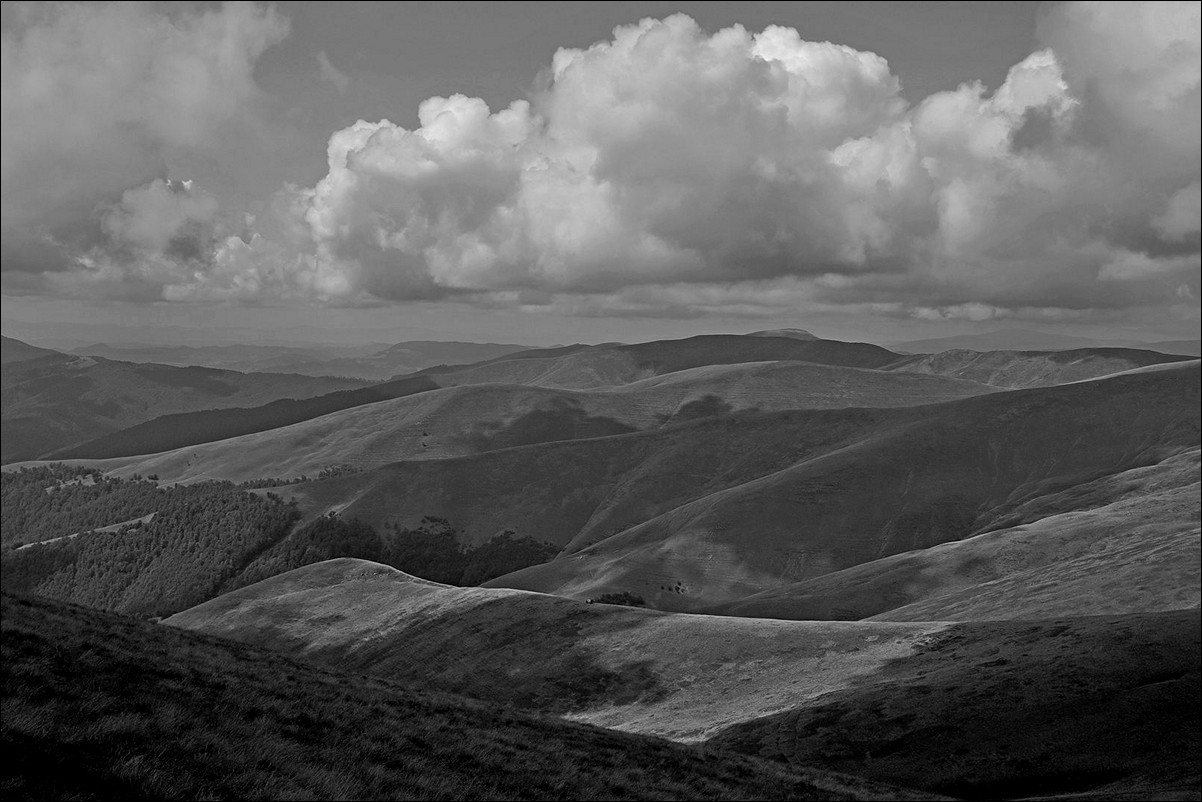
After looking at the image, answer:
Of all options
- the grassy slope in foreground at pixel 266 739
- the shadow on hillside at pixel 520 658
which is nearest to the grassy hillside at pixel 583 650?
the shadow on hillside at pixel 520 658

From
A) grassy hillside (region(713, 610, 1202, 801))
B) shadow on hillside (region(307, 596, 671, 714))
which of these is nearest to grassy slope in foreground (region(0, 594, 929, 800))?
grassy hillside (region(713, 610, 1202, 801))

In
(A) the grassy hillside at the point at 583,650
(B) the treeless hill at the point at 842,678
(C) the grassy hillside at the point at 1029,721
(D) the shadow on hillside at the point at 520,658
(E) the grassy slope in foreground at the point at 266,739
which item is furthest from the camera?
(D) the shadow on hillside at the point at 520,658

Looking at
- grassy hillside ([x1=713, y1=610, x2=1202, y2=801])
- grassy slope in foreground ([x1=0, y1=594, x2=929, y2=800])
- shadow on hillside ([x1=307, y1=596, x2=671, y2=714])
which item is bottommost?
shadow on hillside ([x1=307, y1=596, x2=671, y2=714])

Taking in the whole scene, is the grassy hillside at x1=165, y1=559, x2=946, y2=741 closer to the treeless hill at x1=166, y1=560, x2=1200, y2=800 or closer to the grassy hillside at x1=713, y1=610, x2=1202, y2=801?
the treeless hill at x1=166, y1=560, x2=1200, y2=800

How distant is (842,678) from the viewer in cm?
9400

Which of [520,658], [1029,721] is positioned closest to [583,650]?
[520,658]

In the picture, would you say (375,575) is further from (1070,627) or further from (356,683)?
(356,683)

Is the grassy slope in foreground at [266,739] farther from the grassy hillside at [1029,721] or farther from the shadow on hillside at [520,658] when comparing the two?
the shadow on hillside at [520,658]

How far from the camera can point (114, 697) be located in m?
24.2

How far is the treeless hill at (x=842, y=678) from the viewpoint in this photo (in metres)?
67.1

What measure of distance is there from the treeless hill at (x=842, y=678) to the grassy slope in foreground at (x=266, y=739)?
30.0m

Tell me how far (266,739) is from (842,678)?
267ft

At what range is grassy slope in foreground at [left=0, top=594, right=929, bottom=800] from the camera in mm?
18172

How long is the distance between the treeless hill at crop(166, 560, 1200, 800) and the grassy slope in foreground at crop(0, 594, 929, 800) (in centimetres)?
2999
